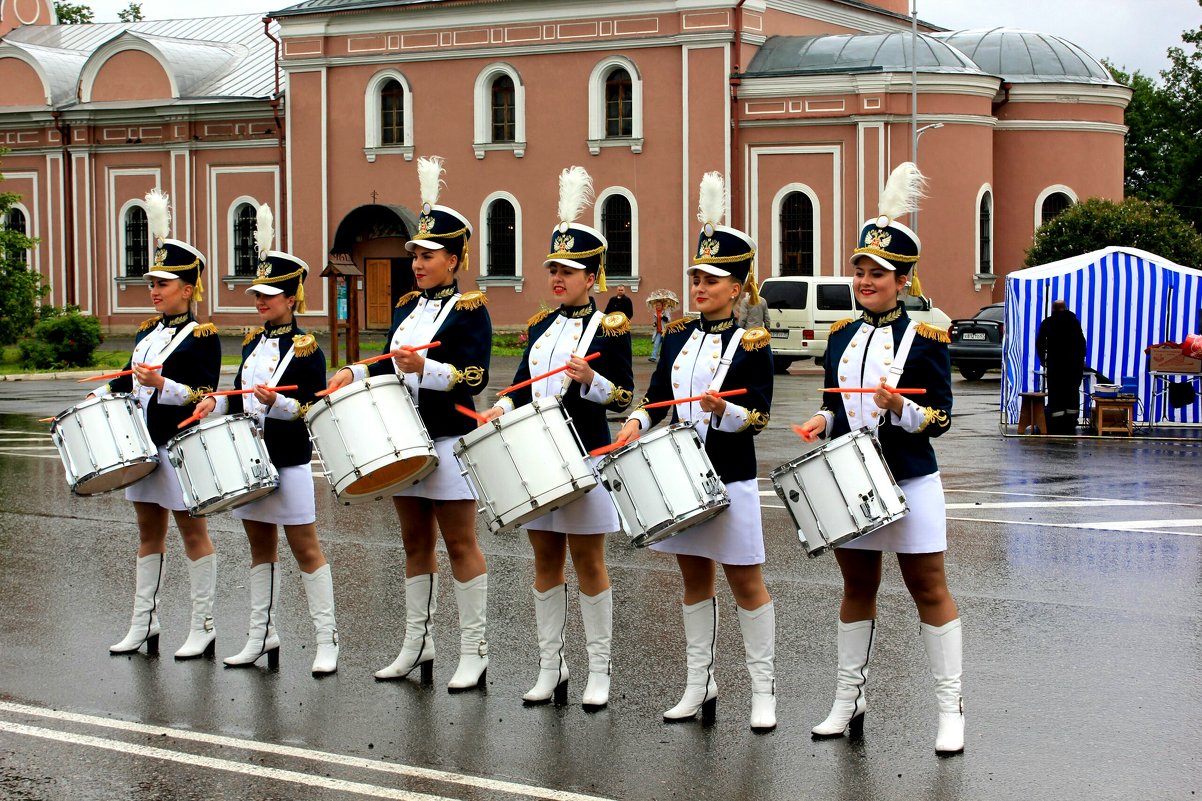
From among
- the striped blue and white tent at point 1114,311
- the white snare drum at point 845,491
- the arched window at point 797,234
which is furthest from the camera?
the arched window at point 797,234

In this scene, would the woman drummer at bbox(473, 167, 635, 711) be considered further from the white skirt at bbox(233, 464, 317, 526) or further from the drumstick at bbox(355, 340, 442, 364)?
the white skirt at bbox(233, 464, 317, 526)

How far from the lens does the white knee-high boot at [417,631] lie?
744 centimetres

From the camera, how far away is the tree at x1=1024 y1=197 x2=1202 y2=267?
3634 centimetres

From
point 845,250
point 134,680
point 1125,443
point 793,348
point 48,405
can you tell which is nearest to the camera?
point 134,680

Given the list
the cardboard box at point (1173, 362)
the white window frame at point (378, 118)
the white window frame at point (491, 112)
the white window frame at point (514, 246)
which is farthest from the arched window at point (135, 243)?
the cardboard box at point (1173, 362)

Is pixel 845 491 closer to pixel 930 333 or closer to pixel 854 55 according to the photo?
pixel 930 333

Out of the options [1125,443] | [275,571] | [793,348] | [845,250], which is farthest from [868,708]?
[845,250]

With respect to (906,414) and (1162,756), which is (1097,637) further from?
(906,414)

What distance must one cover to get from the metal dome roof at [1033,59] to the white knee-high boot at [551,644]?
36.6 m

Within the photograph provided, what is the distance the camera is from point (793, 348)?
32906 millimetres

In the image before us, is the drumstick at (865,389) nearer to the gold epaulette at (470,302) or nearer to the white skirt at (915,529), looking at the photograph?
the white skirt at (915,529)

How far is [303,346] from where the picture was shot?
7.57 meters

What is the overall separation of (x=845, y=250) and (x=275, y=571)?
32838 mm

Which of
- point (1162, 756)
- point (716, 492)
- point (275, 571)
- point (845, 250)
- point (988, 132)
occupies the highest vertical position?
point (988, 132)
